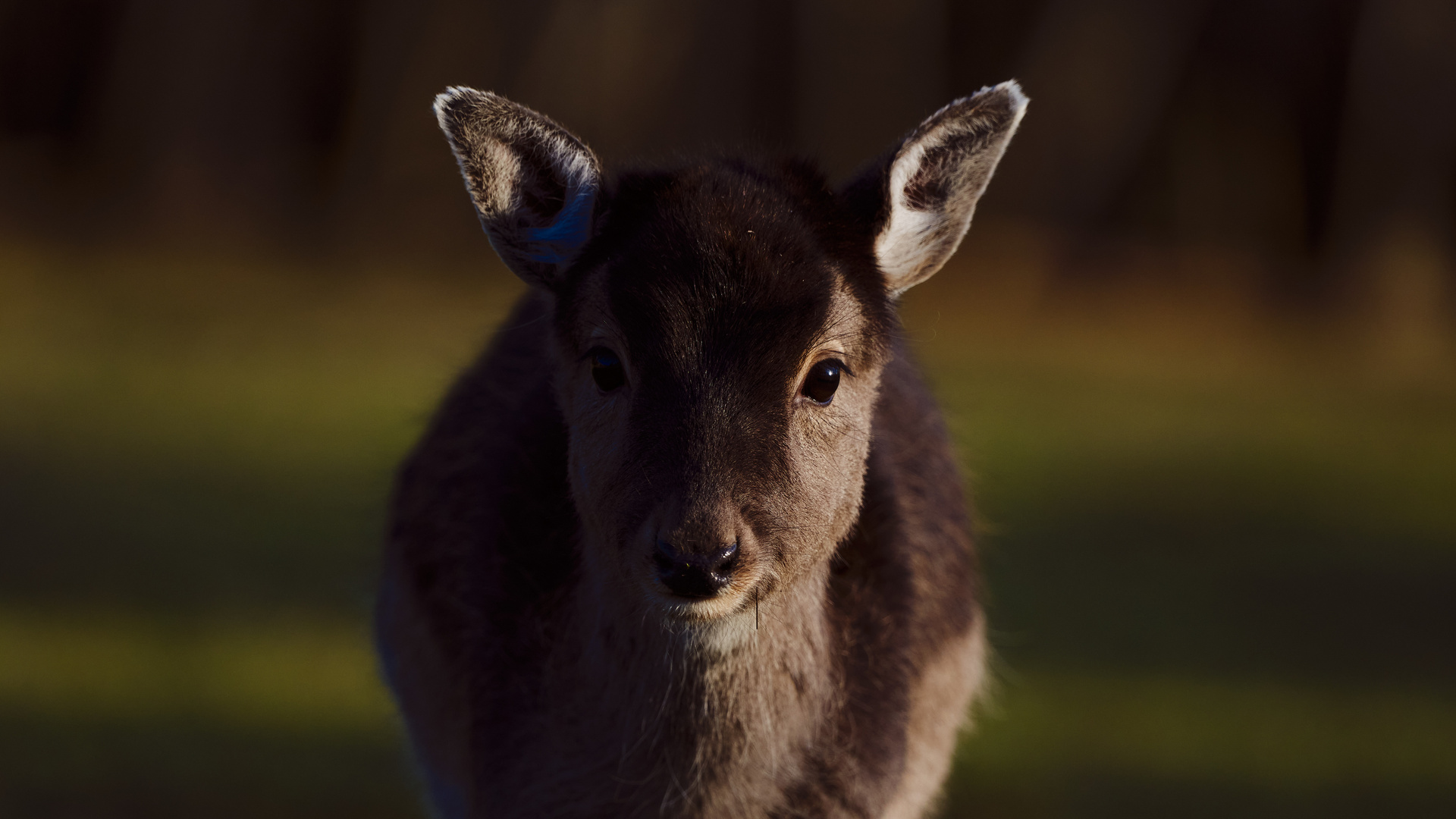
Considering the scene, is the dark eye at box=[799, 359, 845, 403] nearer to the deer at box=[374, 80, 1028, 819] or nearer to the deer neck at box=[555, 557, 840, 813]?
the deer at box=[374, 80, 1028, 819]

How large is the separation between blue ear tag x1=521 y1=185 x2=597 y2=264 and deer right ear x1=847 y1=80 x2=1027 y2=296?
822mm

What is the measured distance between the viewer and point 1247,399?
15039 mm

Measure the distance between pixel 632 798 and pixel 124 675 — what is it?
198 inches

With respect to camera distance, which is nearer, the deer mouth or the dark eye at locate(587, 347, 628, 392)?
the deer mouth

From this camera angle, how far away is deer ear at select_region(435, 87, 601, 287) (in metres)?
4.18

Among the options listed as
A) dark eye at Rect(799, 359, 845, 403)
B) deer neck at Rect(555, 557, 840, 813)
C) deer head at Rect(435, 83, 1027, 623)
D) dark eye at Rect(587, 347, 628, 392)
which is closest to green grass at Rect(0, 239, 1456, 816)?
deer head at Rect(435, 83, 1027, 623)

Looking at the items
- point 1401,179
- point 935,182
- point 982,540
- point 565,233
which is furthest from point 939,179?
point 1401,179

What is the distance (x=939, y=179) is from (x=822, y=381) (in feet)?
2.67

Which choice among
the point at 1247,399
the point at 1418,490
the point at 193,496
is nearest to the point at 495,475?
the point at 193,496

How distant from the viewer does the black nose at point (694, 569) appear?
3654 millimetres

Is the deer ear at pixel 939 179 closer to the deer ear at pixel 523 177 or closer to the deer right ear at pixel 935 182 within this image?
the deer right ear at pixel 935 182

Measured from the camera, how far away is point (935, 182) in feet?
14.7

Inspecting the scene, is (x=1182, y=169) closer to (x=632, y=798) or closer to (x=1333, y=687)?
(x=1333, y=687)

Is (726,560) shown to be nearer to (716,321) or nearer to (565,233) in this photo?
(716,321)
